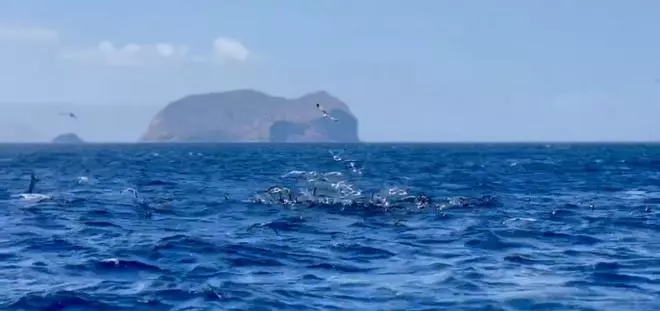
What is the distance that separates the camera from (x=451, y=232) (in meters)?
31.9

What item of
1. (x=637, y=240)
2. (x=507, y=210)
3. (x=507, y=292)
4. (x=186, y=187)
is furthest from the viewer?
(x=186, y=187)

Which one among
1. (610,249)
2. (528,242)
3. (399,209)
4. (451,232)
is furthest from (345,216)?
(610,249)

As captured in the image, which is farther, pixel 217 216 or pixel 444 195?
pixel 444 195

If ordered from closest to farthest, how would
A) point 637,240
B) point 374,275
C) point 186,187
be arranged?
1. point 374,275
2. point 637,240
3. point 186,187

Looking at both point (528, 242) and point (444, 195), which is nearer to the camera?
point (528, 242)

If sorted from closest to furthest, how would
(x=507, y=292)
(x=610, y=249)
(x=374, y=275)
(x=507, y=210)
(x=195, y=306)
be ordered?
1. (x=195, y=306)
2. (x=507, y=292)
3. (x=374, y=275)
4. (x=610, y=249)
5. (x=507, y=210)

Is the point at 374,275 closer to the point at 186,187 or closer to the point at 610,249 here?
the point at 610,249

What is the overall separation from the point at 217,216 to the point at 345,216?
516cm

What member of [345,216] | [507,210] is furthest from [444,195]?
[345,216]

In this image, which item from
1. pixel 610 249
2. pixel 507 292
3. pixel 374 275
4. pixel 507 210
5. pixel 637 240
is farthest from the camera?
pixel 507 210

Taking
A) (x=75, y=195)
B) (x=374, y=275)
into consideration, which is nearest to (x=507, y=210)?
(x=374, y=275)

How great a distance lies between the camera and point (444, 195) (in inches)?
1961

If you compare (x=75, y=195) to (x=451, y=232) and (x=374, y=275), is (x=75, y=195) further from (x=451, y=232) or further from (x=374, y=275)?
(x=374, y=275)

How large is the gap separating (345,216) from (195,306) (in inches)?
754
